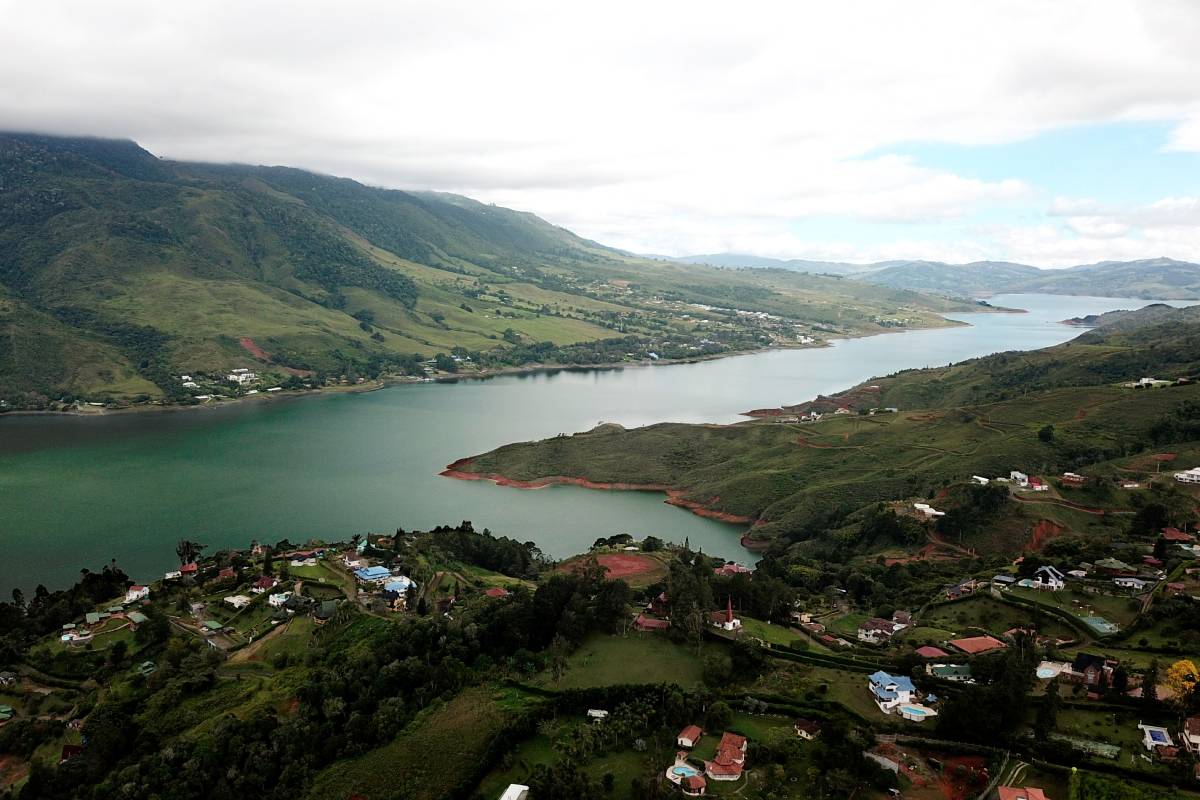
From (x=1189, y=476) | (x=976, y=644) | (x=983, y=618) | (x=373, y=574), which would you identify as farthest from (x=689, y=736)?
(x=1189, y=476)

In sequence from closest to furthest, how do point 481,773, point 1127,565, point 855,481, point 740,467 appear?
point 481,773 → point 1127,565 → point 855,481 → point 740,467

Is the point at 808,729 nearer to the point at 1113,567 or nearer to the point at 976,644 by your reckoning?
the point at 976,644

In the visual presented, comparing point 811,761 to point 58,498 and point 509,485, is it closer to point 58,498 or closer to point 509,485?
point 509,485

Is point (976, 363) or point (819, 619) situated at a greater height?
point (976, 363)

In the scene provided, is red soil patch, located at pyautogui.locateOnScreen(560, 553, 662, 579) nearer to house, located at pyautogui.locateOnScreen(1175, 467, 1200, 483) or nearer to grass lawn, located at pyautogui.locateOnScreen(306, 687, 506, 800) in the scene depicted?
grass lawn, located at pyautogui.locateOnScreen(306, 687, 506, 800)

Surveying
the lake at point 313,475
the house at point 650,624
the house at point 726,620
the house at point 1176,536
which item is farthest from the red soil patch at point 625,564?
the house at point 1176,536

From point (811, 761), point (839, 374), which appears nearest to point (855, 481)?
point (811, 761)

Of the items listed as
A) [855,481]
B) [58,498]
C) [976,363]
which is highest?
[976,363]
